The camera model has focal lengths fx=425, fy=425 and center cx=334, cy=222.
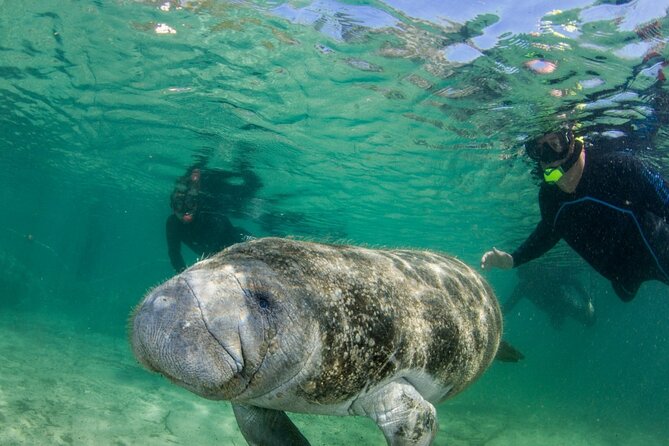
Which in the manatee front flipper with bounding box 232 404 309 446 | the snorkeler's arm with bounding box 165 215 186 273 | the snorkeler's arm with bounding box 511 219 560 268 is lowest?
the snorkeler's arm with bounding box 165 215 186 273

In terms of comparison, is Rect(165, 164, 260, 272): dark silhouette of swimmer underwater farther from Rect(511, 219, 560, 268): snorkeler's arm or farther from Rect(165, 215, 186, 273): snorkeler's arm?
Rect(511, 219, 560, 268): snorkeler's arm

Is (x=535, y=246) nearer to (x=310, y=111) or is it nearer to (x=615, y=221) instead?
(x=615, y=221)

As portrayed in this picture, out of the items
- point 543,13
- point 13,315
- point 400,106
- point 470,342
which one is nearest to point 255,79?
point 400,106

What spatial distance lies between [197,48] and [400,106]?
5259 millimetres

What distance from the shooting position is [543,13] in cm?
712

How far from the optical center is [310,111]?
1253 centimetres

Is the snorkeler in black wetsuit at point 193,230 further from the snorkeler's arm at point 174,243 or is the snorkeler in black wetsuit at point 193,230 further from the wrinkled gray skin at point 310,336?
the wrinkled gray skin at point 310,336

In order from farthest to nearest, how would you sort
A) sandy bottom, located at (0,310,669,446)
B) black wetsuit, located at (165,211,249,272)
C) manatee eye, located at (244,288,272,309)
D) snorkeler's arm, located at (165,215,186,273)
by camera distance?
black wetsuit, located at (165,211,249,272) < snorkeler's arm, located at (165,215,186,273) < sandy bottom, located at (0,310,669,446) < manatee eye, located at (244,288,272,309)

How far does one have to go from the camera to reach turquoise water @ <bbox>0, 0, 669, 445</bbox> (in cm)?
745

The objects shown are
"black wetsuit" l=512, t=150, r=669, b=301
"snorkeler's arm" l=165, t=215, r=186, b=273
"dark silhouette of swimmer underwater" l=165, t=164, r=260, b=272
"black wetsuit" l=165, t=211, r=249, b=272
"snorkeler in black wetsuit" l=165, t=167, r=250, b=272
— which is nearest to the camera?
"black wetsuit" l=512, t=150, r=669, b=301

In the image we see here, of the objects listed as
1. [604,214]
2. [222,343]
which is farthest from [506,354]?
[222,343]

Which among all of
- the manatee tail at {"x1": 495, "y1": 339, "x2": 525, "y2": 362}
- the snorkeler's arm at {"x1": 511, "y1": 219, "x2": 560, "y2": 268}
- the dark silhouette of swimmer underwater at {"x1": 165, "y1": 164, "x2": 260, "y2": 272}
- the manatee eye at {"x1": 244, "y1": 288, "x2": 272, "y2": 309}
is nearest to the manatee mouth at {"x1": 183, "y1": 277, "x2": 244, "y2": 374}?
the manatee eye at {"x1": 244, "y1": 288, "x2": 272, "y2": 309}

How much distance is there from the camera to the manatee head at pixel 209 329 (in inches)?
68.7

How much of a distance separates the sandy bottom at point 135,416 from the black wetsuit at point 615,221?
441 centimetres
